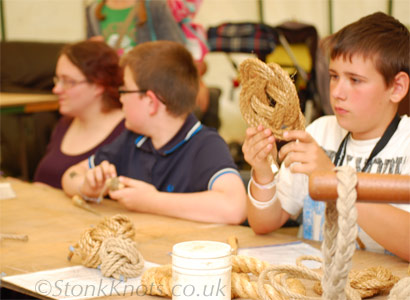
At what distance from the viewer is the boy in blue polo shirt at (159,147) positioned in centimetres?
239

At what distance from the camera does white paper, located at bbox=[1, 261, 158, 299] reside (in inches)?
57.8

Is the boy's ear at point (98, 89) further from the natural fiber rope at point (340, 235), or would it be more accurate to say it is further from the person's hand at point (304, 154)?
the natural fiber rope at point (340, 235)

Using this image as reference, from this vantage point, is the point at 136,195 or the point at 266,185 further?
the point at 136,195

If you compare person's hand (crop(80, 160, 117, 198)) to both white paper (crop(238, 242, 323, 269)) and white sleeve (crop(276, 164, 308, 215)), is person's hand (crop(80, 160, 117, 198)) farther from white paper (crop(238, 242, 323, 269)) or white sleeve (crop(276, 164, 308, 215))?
white paper (crop(238, 242, 323, 269))

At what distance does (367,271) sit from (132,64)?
63.0 inches

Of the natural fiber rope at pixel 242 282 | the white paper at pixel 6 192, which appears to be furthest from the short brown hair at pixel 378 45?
the white paper at pixel 6 192

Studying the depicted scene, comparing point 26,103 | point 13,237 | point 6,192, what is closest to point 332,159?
point 13,237

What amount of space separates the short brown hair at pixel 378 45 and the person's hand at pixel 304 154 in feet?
1.38

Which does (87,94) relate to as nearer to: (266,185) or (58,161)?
(58,161)

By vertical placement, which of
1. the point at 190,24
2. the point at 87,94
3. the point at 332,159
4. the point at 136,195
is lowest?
the point at 136,195

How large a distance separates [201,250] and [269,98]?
21.9 inches

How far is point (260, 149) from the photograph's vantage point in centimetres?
174

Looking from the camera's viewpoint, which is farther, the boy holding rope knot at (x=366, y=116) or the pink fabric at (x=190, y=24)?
the pink fabric at (x=190, y=24)

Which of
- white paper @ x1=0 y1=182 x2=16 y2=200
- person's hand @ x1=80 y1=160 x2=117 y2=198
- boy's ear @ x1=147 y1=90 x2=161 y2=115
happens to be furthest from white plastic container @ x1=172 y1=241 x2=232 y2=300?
white paper @ x1=0 y1=182 x2=16 y2=200
